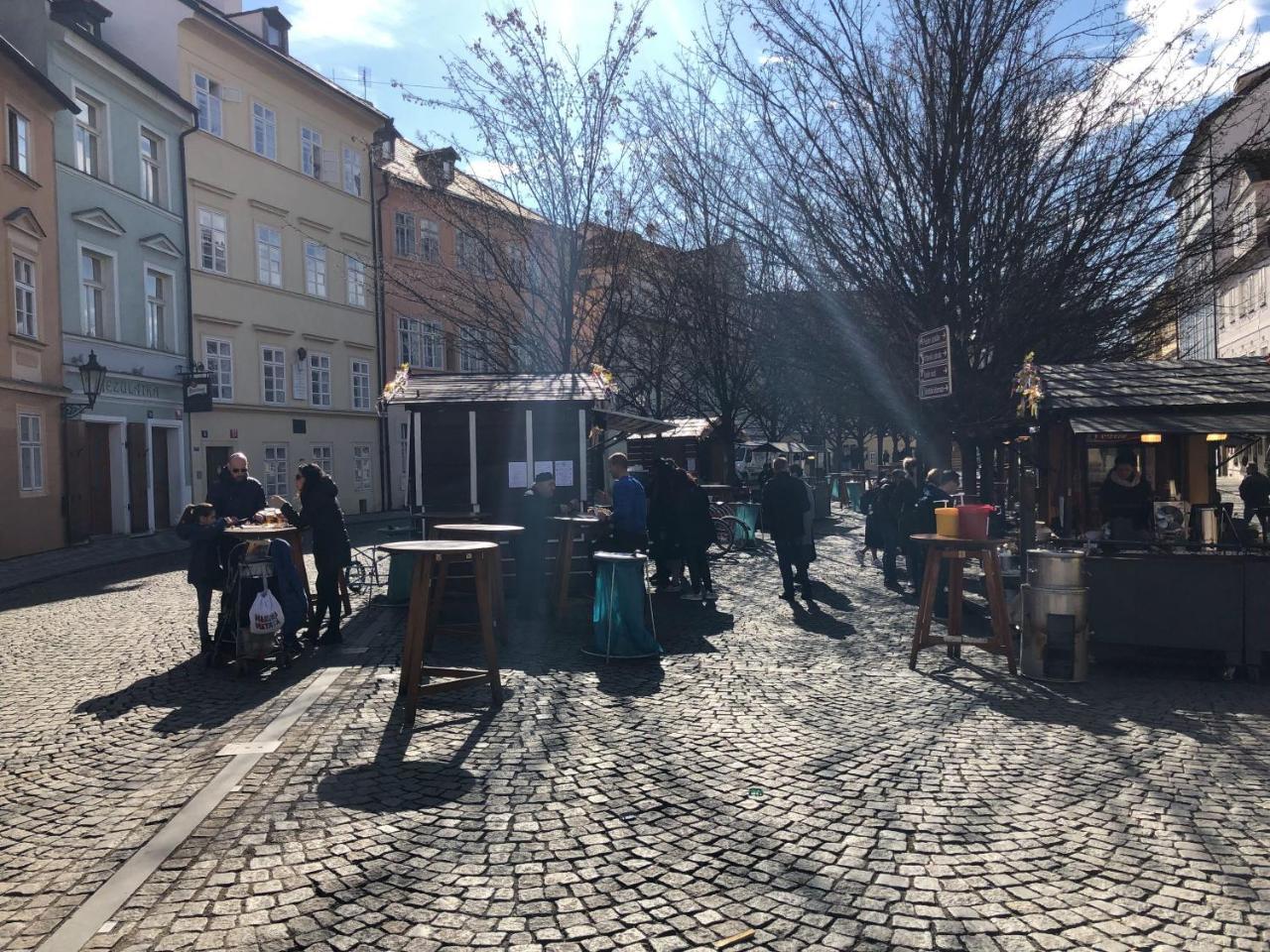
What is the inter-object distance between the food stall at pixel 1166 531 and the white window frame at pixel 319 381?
24335mm

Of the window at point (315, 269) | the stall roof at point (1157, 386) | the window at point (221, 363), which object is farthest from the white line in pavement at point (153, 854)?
the window at point (315, 269)

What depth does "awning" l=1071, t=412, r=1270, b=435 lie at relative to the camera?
868cm

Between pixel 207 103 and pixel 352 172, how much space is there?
6.52 meters

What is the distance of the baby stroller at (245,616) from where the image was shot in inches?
A: 315

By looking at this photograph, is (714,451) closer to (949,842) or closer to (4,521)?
(4,521)

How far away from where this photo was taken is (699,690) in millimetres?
7504

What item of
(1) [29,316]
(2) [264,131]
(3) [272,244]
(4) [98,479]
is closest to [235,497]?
(1) [29,316]

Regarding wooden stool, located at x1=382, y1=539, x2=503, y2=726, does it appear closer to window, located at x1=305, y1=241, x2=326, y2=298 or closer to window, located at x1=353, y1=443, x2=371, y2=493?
window, located at x1=305, y1=241, x2=326, y2=298

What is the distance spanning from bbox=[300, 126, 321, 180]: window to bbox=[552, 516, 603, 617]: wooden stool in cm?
2404

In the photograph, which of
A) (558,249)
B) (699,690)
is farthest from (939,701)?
(558,249)

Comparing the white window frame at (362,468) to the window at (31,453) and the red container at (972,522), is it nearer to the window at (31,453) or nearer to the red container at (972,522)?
the window at (31,453)

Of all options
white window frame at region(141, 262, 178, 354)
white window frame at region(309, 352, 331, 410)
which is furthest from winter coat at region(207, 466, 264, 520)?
white window frame at region(309, 352, 331, 410)

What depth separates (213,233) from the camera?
90.7 ft

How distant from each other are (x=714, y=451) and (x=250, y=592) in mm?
25199
